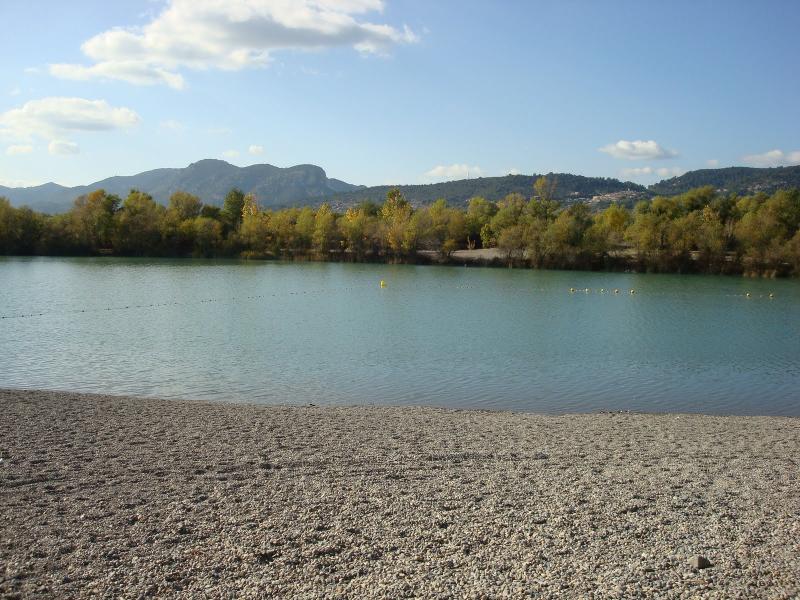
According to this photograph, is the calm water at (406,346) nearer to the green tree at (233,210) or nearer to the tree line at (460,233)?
the tree line at (460,233)

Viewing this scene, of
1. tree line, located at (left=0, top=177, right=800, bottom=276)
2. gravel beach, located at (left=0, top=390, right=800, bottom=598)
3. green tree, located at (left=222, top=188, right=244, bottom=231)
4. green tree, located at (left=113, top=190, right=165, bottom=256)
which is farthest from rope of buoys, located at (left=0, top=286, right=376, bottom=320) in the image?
green tree, located at (left=222, top=188, right=244, bottom=231)

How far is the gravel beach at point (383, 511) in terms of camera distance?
5707 millimetres

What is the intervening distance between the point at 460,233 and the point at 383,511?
9692 centimetres

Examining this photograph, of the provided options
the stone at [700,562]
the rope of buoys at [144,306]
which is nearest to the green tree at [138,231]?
the rope of buoys at [144,306]

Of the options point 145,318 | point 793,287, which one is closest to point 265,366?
point 145,318

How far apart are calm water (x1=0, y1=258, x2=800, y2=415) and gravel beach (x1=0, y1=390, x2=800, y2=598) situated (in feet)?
18.0

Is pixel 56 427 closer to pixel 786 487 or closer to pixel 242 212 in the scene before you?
pixel 786 487

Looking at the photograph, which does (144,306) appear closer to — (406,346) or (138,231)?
(406,346)

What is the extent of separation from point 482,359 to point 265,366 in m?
7.85

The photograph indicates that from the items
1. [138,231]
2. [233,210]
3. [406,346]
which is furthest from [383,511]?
[233,210]

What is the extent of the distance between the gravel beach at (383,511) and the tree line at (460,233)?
7567 cm

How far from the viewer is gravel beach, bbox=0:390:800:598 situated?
5.71 m

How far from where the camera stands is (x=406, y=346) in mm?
25328

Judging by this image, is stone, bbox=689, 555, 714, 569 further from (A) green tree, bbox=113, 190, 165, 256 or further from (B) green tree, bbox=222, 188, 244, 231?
(B) green tree, bbox=222, 188, 244, 231
